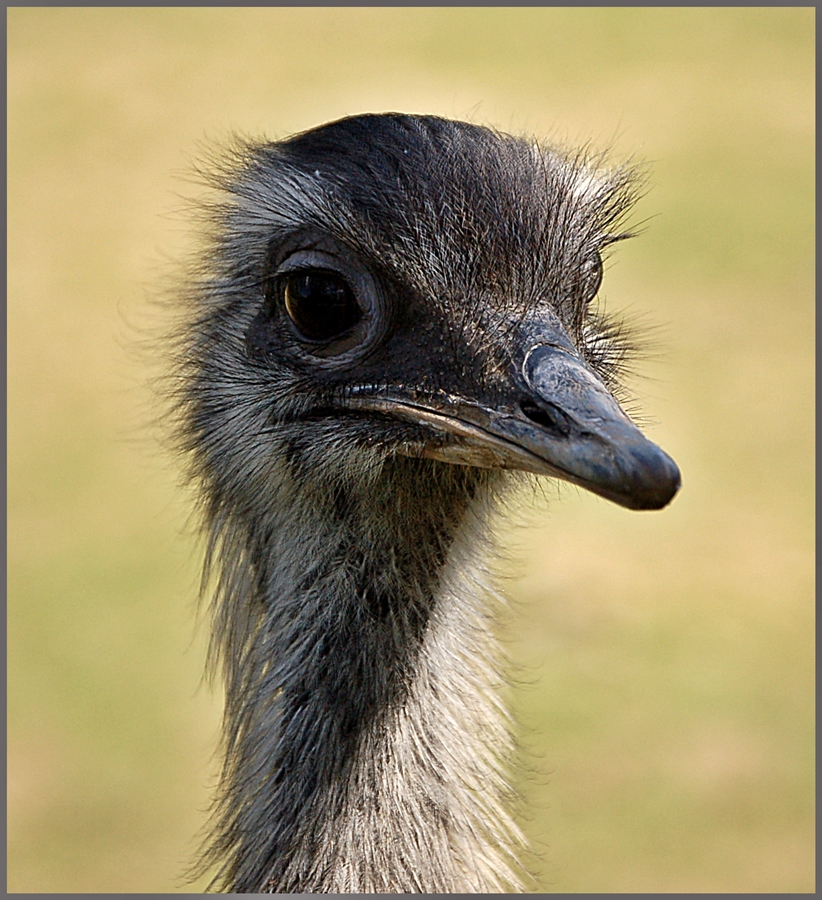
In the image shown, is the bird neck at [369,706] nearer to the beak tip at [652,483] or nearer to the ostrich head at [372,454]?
the ostrich head at [372,454]

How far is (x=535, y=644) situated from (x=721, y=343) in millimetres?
2649

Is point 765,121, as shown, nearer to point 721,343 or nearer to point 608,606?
point 721,343

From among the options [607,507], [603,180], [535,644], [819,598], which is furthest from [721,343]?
[603,180]

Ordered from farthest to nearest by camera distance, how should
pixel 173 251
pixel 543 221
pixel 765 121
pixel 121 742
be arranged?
pixel 765 121
pixel 173 251
pixel 121 742
pixel 543 221

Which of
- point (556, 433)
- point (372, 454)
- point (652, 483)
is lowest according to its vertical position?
point (652, 483)

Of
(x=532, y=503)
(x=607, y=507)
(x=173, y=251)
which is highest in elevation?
(x=173, y=251)

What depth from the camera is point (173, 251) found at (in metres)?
6.77

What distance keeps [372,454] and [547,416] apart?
1.04ft

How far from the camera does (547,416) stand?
152cm

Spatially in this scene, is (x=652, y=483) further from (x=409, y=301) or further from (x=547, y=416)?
(x=409, y=301)

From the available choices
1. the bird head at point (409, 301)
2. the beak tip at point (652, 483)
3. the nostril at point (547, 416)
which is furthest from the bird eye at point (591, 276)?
the beak tip at point (652, 483)

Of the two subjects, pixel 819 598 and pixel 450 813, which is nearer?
pixel 450 813

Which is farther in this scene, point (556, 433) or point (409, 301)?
point (409, 301)

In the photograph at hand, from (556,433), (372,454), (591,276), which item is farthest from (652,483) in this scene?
(591,276)
